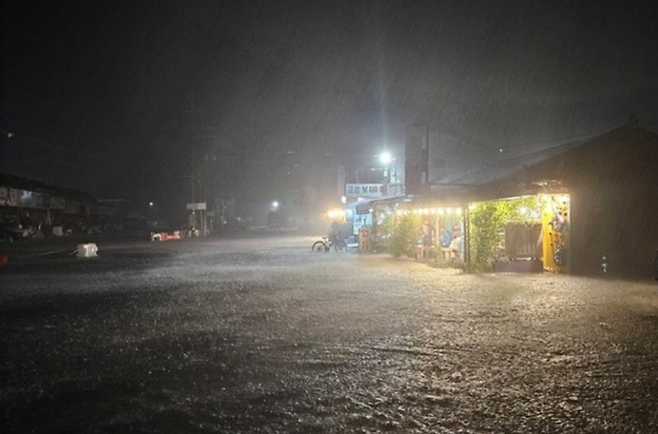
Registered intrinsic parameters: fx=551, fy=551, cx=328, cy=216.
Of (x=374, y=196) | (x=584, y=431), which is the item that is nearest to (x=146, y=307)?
(x=584, y=431)

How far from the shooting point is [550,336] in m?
7.89

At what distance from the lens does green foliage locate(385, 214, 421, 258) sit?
77.1 feet

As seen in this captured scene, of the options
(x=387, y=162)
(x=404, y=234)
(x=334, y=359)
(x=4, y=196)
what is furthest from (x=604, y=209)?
(x=4, y=196)

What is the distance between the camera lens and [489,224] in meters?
17.4

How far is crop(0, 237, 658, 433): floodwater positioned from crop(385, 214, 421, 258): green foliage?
32.2 ft

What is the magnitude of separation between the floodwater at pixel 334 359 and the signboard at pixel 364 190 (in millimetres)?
22790

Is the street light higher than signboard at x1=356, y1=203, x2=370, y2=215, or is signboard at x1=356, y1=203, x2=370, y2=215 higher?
the street light

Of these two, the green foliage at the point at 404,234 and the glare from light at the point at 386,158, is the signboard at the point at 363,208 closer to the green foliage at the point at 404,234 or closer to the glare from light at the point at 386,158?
the green foliage at the point at 404,234

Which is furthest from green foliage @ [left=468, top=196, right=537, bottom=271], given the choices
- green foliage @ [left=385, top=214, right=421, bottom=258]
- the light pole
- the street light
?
the street light

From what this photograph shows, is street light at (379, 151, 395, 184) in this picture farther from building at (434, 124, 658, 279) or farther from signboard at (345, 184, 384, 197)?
building at (434, 124, 658, 279)

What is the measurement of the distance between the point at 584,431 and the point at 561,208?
1367cm

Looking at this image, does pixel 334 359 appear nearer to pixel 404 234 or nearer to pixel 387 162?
pixel 404 234

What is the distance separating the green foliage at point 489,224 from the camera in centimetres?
1723

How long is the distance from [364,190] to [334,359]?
98.9ft
